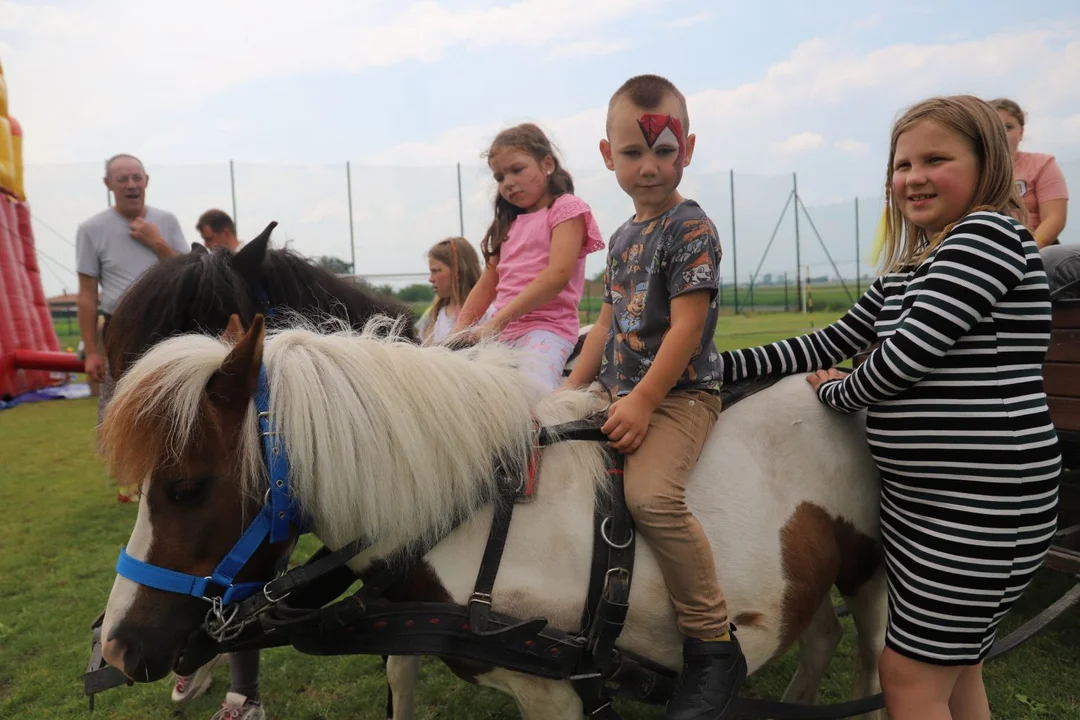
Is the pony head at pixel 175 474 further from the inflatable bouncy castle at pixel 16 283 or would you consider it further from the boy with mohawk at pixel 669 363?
the inflatable bouncy castle at pixel 16 283

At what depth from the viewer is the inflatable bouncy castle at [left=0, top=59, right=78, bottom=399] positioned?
30.6 feet

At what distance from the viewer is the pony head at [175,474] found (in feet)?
A: 4.40

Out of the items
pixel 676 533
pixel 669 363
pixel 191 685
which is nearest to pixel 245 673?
pixel 191 685

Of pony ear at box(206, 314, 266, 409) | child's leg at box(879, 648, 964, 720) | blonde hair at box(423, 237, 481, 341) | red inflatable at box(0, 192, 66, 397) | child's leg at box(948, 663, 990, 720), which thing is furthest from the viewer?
red inflatable at box(0, 192, 66, 397)

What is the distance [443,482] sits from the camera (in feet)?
4.85

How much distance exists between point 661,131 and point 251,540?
4.65 feet

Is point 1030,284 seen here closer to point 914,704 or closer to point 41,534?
point 914,704

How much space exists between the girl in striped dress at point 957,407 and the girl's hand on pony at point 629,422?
58 cm

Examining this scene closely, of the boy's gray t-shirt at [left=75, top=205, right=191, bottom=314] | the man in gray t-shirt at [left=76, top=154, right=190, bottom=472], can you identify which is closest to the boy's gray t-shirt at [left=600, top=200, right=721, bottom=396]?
the man in gray t-shirt at [left=76, top=154, right=190, bottom=472]

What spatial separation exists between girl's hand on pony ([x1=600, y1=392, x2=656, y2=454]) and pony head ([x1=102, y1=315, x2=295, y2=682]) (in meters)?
0.83

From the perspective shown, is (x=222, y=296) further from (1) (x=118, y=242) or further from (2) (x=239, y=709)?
(1) (x=118, y=242)

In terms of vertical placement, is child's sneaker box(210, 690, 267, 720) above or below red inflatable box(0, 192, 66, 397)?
below

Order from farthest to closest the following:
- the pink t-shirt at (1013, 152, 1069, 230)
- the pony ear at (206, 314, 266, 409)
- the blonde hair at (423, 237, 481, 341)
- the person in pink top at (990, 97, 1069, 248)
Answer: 1. the blonde hair at (423, 237, 481, 341)
2. the pink t-shirt at (1013, 152, 1069, 230)
3. the person in pink top at (990, 97, 1069, 248)
4. the pony ear at (206, 314, 266, 409)

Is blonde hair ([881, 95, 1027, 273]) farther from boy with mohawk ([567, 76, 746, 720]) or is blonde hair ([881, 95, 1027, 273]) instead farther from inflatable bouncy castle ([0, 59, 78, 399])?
inflatable bouncy castle ([0, 59, 78, 399])
